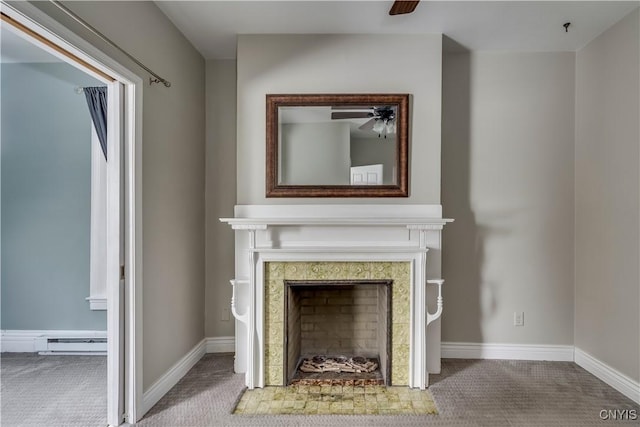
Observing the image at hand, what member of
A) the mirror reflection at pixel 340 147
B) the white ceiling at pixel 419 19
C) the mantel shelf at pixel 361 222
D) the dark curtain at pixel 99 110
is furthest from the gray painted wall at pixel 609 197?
the dark curtain at pixel 99 110

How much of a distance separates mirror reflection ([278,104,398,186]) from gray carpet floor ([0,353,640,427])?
4.93ft

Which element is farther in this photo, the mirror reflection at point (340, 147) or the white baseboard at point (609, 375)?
the mirror reflection at point (340, 147)

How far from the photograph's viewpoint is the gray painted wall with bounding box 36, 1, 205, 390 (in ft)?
6.60

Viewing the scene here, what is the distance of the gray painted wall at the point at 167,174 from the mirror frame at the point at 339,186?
0.65m

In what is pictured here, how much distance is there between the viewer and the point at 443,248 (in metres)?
2.90

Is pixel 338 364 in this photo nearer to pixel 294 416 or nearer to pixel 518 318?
pixel 294 416

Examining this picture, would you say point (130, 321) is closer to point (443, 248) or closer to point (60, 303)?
point (60, 303)

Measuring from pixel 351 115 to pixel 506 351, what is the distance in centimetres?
226

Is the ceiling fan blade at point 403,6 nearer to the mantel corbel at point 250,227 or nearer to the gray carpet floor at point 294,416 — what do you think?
the mantel corbel at point 250,227

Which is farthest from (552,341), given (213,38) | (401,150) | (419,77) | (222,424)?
(213,38)

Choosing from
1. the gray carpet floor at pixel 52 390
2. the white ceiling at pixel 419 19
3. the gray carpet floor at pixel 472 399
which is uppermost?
the white ceiling at pixel 419 19

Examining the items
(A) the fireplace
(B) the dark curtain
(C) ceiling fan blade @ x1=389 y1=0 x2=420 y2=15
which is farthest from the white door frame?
(C) ceiling fan blade @ x1=389 y1=0 x2=420 y2=15

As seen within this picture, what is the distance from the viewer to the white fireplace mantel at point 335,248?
2.42 m

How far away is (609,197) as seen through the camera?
247 centimetres
